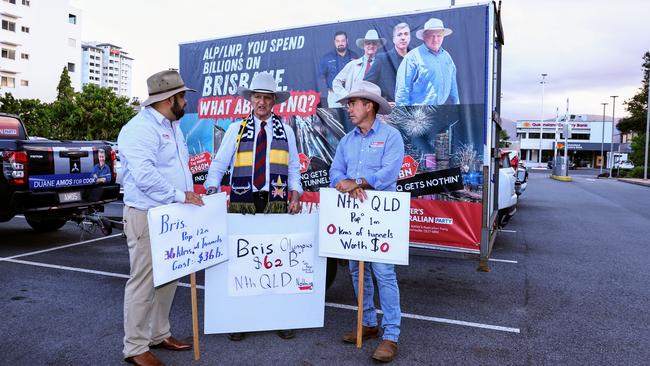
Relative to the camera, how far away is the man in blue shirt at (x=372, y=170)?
3.60m

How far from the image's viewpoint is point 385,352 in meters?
3.46

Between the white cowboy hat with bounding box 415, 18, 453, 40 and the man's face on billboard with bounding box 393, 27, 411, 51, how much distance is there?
113 millimetres

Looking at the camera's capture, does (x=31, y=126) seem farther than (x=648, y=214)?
Yes

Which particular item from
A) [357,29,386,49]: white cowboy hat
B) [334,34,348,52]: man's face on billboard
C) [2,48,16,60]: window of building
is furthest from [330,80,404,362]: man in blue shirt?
[2,48,16,60]: window of building

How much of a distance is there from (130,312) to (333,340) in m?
1.59

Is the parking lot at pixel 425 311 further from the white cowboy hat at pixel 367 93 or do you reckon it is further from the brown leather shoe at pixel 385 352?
the white cowboy hat at pixel 367 93

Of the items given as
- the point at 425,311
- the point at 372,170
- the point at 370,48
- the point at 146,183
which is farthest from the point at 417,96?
the point at 146,183

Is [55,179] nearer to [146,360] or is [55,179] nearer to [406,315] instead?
[146,360]

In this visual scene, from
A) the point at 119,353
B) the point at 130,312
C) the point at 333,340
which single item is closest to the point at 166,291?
the point at 130,312

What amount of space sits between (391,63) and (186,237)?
3.61 metres

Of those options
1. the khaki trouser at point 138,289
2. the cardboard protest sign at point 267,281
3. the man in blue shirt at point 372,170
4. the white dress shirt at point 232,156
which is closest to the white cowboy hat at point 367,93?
the man in blue shirt at point 372,170

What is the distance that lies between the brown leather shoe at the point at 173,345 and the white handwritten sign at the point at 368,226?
1315 mm

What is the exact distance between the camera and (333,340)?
12.8 ft

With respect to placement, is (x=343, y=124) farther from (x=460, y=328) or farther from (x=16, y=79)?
(x=16, y=79)
